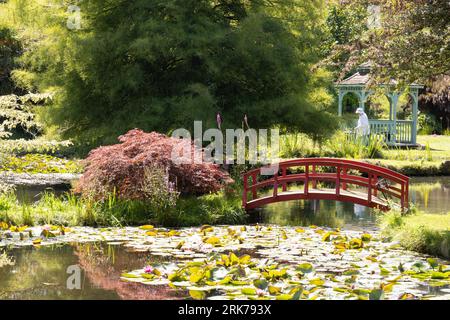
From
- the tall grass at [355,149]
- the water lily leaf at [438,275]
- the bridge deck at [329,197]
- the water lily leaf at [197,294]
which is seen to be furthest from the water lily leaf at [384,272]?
the tall grass at [355,149]

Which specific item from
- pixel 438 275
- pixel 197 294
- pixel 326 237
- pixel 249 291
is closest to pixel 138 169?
pixel 326 237

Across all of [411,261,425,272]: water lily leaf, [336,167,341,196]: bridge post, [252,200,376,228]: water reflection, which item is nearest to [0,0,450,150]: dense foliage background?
[252,200,376,228]: water reflection

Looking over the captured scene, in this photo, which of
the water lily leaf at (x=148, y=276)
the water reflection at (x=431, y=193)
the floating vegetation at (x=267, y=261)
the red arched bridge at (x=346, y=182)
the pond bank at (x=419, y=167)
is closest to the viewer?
the floating vegetation at (x=267, y=261)

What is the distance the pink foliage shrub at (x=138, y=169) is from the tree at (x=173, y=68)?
2628 mm

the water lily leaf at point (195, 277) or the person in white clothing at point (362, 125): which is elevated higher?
the person in white clothing at point (362, 125)

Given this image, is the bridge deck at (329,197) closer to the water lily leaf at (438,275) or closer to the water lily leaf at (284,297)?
the water lily leaf at (438,275)

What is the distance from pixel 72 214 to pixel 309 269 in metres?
5.86

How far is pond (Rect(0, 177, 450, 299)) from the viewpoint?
30.0 feet

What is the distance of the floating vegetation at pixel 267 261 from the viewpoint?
9.02 meters

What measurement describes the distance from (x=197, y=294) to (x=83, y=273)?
222 centimetres

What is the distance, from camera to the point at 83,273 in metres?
10.5

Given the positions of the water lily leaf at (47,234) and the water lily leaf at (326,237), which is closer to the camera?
the water lily leaf at (326,237)

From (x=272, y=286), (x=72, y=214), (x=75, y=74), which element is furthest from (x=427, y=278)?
(x=75, y=74)

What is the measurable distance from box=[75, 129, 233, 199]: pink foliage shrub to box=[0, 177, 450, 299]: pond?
1377mm
